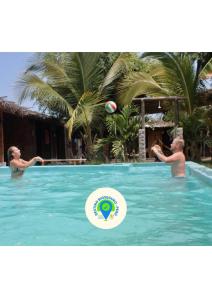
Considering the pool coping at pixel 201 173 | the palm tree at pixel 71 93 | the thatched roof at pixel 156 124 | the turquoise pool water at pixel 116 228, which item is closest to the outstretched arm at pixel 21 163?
the turquoise pool water at pixel 116 228

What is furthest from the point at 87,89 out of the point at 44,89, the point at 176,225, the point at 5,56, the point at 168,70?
the point at 176,225

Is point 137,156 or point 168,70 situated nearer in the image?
point 168,70

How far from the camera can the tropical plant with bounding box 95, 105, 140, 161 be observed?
5.93 m

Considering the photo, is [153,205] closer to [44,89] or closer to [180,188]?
[180,188]

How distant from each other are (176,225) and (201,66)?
9.82 ft

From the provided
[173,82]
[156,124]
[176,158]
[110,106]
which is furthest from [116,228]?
[156,124]

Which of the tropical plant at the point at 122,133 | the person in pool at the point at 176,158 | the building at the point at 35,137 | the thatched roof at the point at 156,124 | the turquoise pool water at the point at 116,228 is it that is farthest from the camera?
the thatched roof at the point at 156,124

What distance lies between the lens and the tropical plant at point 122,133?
5.93 metres

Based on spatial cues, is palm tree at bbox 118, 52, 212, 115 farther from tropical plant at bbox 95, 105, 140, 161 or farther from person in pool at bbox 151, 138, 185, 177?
person in pool at bbox 151, 138, 185, 177

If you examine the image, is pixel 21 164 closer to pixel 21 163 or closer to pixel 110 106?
pixel 21 163

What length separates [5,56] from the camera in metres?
3.14

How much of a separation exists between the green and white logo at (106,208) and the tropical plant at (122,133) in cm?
271

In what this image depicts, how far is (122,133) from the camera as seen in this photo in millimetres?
7078

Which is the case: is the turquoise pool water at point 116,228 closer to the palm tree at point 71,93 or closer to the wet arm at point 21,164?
the wet arm at point 21,164
